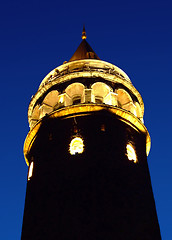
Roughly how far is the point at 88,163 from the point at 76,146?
1.85 meters

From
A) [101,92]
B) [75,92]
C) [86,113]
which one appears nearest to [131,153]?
[86,113]

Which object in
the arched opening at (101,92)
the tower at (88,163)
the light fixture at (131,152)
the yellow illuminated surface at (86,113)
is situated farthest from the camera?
the arched opening at (101,92)

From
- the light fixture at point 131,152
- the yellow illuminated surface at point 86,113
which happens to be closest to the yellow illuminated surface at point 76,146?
the yellow illuminated surface at point 86,113

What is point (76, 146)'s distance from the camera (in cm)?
2438

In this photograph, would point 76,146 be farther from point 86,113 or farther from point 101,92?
point 101,92

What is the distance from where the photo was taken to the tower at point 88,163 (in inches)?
816

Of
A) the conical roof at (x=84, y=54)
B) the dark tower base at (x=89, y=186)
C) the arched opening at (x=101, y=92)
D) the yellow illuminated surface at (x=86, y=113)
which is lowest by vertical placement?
the dark tower base at (x=89, y=186)

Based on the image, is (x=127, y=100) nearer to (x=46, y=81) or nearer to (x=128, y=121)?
(x=128, y=121)

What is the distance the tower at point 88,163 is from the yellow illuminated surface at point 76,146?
61 millimetres

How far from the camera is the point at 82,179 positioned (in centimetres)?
2219

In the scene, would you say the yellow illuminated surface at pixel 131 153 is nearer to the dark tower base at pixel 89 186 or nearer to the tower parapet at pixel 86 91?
the dark tower base at pixel 89 186

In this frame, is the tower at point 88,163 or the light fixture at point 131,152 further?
the light fixture at point 131,152

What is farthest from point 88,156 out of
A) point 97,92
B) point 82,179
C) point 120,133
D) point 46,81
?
point 46,81

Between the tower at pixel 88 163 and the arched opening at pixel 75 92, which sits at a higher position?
the arched opening at pixel 75 92
